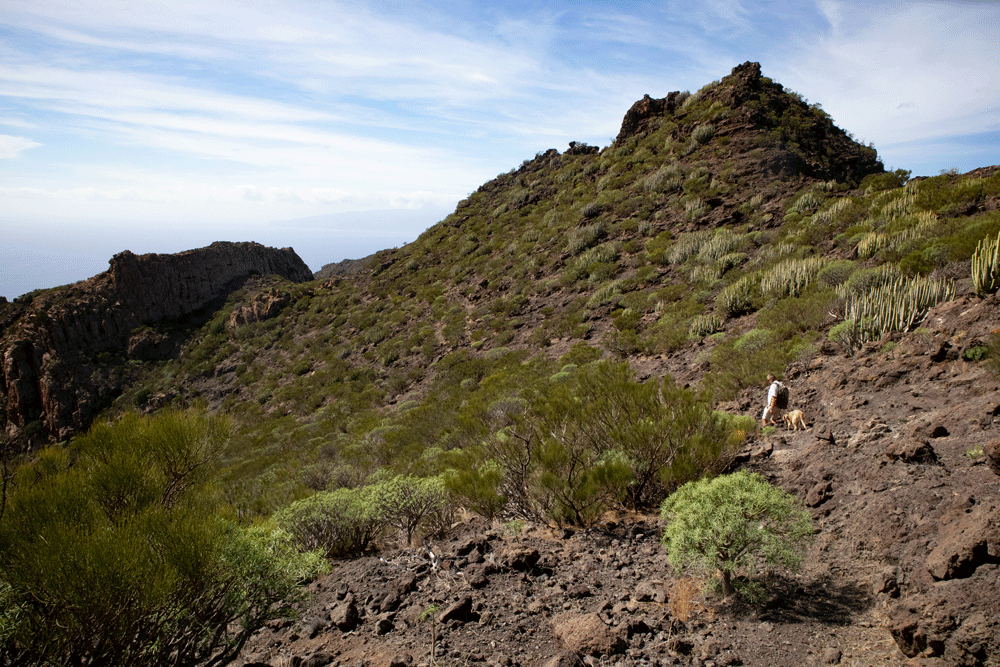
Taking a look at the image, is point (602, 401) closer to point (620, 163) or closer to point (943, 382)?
point (943, 382)

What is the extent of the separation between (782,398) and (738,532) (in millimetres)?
4016

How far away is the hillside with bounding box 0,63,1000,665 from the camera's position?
12.0 ft

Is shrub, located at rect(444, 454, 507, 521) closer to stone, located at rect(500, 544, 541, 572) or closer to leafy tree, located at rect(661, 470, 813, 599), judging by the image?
stone, located at rect(500, 544, 541, 572)

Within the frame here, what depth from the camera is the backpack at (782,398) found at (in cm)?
700

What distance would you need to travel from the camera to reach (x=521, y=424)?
6.71m

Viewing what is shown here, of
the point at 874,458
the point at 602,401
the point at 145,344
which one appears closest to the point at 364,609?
the point at 602,401

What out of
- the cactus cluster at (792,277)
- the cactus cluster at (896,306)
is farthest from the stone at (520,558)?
the cactus cluster at (792,277)

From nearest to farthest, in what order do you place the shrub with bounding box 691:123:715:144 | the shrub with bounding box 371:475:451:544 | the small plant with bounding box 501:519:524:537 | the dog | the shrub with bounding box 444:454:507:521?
1. the small plant with bounding box 501:519:524:537
2. the shrub with bounding box 444:454:507:521
3. the shrub with bounding box 371:475:451:544
4. the dog
5. the shrub with bounding box 691:123:715:144

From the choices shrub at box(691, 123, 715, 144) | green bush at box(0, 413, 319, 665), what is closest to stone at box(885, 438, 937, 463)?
green bush at box(0, 413, 319, 665)

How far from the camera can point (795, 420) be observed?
258 inches

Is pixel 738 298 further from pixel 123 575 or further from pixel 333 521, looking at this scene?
pixel 123 575

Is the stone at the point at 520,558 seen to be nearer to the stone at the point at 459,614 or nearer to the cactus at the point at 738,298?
the stone at the point at 459,614

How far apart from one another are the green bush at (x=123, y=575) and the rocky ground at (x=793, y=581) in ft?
2.29

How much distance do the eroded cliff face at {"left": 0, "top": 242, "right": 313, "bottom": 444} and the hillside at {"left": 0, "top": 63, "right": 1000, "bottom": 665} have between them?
0.17m
